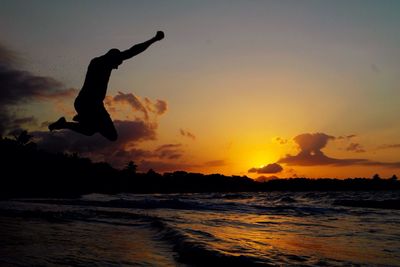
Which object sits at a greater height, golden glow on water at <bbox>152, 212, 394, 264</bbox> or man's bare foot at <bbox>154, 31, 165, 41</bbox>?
man's bare foot at <bbox>154, 31, 165, 41</bbox>

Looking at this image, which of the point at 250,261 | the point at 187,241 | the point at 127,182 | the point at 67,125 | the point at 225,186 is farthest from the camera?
the point at 225,186

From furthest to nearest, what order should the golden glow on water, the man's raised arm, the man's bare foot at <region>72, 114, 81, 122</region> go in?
the man's bare foot at <region>72, 114, 81, 122</region> < the man's raised arm < the golden glow on water

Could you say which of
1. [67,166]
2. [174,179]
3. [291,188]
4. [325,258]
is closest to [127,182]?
[67,166]

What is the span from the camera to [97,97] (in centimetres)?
758

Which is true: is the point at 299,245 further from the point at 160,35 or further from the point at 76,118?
the point at 76,118

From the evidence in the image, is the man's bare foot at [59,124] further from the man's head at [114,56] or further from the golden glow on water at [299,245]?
the golden glow on water at [299,245]

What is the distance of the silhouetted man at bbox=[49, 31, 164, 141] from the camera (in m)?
7.32

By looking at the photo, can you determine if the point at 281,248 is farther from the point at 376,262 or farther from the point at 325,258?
the point at 376,262

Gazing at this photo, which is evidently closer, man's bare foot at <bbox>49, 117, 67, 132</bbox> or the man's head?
the man's head

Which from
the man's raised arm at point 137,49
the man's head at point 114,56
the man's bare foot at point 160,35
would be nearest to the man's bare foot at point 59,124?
the man's head at point 114,56

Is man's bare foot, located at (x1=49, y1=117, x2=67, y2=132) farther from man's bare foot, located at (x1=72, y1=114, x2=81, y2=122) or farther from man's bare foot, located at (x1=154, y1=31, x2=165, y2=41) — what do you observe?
man's bare foot, located at (x1=154, y1=31, x2=165, y2=41)

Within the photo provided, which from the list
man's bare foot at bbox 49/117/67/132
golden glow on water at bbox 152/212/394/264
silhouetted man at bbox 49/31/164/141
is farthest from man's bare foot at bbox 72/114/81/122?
golden glow on water at bbox 152/212/394/264

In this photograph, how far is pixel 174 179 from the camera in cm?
13038

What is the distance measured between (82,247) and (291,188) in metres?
162
